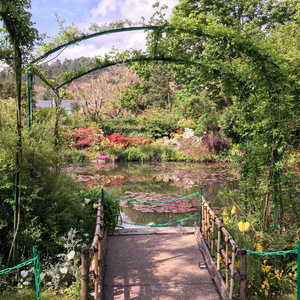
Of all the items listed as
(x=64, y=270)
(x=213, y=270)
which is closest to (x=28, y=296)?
(x=64, y=270)

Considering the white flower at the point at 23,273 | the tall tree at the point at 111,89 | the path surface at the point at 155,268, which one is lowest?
the path surface at the point at 155,268

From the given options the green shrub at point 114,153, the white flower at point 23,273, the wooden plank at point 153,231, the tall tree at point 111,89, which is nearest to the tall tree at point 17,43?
the white flower at point 23,273

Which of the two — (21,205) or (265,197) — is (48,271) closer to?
(21,205)

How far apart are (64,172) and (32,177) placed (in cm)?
68

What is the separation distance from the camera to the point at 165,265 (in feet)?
12.5

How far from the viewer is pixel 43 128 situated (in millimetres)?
4125

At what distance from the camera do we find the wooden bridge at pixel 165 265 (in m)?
2.87

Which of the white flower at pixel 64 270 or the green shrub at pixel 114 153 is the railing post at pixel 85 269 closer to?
the white flower at pixel 64 270

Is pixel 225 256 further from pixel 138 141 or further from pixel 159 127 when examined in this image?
pixel 159 127

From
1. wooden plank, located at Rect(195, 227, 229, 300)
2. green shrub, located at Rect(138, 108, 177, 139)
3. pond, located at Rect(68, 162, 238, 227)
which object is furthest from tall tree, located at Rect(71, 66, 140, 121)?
wooden plank, located at Rect(195, 227, 229, 300)

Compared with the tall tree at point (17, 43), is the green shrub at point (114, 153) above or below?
below

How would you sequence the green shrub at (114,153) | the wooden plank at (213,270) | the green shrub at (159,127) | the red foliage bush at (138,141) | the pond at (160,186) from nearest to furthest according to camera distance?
the wooden plank at (213,270)
the pond at (160,186)
the green shrub at (114,153)
the red foliage bush at (138,141)
the green shrub at (159,127)

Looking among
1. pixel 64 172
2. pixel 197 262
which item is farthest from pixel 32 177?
pixel 197 262

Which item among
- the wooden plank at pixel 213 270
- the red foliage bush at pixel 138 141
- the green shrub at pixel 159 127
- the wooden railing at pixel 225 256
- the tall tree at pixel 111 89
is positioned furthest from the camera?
the tall tree at pixel 111 89
